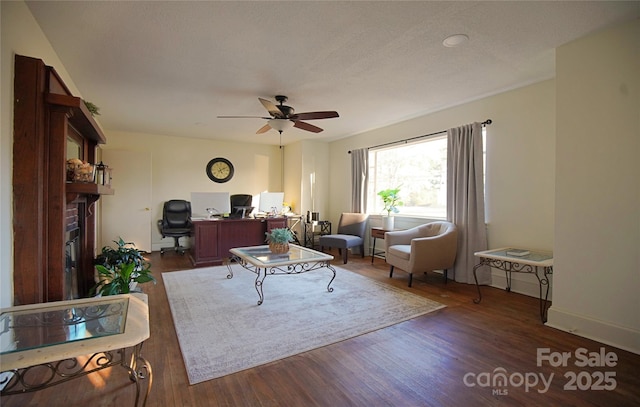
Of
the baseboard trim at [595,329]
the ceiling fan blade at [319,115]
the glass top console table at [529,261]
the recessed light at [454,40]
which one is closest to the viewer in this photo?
the baseboard trim at [595,329]

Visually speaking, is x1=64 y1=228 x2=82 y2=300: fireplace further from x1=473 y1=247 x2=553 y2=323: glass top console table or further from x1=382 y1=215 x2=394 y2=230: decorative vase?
x1=382 y1=215 x2=394 y2=230: decorative vase

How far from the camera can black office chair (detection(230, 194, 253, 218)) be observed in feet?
17.4

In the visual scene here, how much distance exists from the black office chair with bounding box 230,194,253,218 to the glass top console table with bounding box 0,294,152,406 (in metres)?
3.61

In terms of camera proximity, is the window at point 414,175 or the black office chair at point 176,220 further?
the black office chair at point 176,220

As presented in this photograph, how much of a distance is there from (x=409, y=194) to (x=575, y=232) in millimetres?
2709

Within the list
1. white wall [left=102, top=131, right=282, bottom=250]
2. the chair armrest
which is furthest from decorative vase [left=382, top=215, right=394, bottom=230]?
white wall [left=102, top=131, right=282, bottom=250]

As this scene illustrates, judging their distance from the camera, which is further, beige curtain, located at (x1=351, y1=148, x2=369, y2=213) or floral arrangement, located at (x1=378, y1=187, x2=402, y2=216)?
beige curtain, located at (x1=351, y1=148, x2=369, y2=213)

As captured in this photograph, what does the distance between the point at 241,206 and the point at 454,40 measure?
424cm

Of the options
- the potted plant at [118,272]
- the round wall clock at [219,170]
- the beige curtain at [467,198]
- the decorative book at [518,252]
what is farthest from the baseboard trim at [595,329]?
the round wall clock at [219,170]

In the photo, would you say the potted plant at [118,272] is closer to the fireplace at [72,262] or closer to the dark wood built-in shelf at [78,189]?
the fireplace at [72,262]

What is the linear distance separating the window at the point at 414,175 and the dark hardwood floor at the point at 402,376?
91.9 inches

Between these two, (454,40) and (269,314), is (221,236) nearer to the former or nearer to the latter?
(269,314)

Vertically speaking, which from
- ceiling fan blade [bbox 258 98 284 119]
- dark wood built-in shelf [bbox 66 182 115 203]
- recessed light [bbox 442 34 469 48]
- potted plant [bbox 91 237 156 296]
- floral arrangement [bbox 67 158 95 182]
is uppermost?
recessed light [bbox 442 34 469 48]

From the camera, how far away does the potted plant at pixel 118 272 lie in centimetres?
261
